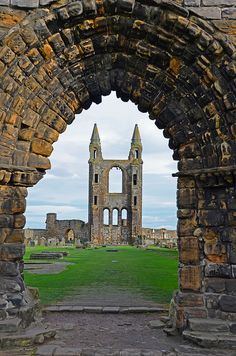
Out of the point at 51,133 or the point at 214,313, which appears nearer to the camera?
the point at 214,313

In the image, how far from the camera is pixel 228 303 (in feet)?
21.4

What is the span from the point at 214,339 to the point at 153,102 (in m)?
3.94

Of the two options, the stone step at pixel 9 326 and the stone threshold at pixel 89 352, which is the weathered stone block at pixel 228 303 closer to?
the stone threshold at pixel 89 352

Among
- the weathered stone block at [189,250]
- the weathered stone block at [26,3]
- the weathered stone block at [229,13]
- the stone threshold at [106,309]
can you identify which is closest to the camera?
the weathered stone block at [26,3]

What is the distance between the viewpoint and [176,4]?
663 cm

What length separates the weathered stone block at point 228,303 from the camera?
6.50 meters

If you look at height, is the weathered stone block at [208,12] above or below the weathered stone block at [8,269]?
above

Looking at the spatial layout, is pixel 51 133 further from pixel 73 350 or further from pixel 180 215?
pixel 73 350

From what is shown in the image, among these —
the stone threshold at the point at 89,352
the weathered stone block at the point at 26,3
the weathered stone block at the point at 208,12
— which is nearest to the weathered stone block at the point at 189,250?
the stone threshold at the point at 89,352

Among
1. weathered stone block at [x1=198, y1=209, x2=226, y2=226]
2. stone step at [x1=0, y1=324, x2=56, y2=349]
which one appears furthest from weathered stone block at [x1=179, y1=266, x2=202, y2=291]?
stone step at [x1=0, y1=324, x2=56, y2=349]

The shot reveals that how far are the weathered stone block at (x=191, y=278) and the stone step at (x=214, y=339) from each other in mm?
817

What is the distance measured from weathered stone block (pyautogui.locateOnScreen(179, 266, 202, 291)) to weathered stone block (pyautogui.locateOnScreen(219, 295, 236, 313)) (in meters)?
0.43

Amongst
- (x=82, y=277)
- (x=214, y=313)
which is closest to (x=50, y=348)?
(x=214, y=313)

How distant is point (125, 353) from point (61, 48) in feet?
15.4
